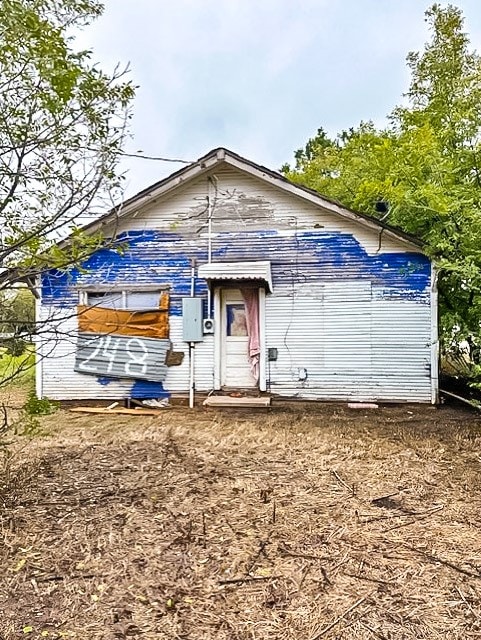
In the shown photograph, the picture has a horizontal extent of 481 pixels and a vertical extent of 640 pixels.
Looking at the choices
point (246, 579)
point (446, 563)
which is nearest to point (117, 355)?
point (246, 579)

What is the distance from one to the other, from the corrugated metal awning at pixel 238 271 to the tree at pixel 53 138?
5036 mm

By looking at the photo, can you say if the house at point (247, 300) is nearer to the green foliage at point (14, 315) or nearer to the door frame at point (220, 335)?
the door frame at point (220, 335)

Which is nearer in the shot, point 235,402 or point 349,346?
Answer: point 235,402

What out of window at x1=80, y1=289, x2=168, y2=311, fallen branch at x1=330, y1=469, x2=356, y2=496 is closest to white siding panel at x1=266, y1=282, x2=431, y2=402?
window at x1=80, y1=289, x2=168, y2=311

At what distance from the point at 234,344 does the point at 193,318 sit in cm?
94

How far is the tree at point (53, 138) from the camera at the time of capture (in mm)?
3172

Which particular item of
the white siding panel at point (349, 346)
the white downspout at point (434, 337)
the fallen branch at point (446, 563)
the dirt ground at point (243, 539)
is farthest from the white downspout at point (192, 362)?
the fallen branch at point (446, 563)

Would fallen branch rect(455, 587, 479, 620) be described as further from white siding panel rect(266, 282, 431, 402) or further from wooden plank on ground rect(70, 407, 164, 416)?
wooden plank on ground rect(70, 407, 164, 416)

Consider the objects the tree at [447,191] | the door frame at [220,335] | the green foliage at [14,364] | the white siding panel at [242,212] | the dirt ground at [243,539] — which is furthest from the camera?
the door frame at [220,335]

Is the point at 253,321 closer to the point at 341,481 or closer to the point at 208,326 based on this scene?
the point at 208,326

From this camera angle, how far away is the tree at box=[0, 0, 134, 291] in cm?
317

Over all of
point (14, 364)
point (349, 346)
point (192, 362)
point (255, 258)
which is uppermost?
point (255, 258)

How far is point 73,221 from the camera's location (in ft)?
11.3

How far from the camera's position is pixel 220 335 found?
368 inches
